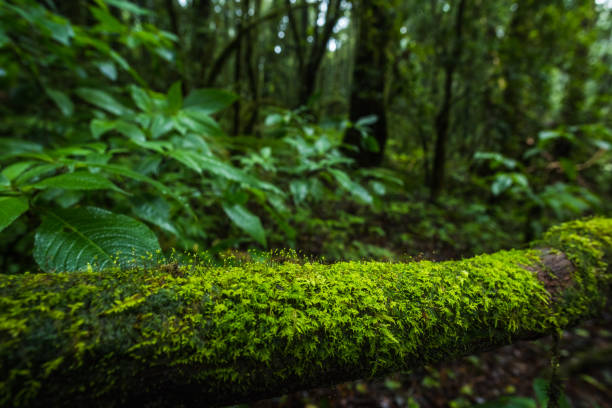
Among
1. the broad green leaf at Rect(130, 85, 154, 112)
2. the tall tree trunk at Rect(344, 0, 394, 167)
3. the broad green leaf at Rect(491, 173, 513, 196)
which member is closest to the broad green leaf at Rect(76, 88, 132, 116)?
the broad green leaf at Rect(130, 85, 154, 112)

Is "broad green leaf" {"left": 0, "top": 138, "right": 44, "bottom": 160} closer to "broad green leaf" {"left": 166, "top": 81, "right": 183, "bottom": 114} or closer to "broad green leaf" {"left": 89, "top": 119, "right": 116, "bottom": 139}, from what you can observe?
"broad green leaf" {"left": 89, "top": 119, "right": 116, "bottom": 139}

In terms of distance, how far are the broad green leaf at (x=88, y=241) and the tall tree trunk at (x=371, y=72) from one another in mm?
3496

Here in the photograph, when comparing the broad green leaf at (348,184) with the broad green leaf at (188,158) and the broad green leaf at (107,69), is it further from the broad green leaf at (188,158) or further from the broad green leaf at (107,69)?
the broad green leaf at (107,69)

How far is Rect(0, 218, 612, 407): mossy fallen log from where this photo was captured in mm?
511

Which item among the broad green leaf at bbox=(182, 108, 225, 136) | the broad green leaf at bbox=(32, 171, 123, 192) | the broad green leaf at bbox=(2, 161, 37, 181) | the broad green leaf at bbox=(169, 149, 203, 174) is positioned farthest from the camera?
the broad green leaf at bbox=(182, 108, 225, 136)

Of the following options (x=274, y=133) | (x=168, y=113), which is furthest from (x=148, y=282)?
(x=274, y=133)

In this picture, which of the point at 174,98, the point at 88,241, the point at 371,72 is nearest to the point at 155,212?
the point at 88,241

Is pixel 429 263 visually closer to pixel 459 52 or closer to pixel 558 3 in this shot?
pixel 459 52

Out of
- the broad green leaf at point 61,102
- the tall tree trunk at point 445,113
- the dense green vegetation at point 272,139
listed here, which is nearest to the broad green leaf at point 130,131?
the dense green vegetation at point 272,139

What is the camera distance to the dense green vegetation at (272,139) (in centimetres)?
111

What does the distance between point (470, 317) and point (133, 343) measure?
3.08 ft

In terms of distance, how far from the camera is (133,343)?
556 millimetres

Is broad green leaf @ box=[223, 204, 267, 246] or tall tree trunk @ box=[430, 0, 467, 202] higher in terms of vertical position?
tall tree trunk @ box=[430, 0, 467, 202]

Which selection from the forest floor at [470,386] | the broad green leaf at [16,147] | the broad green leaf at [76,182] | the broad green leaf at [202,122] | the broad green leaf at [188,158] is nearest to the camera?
the broad green leaf at [76,182]
